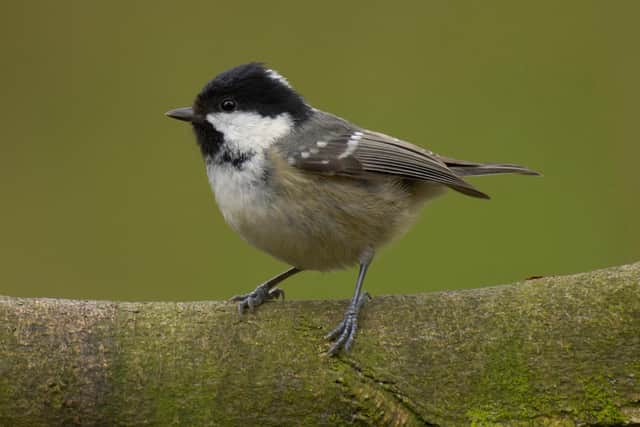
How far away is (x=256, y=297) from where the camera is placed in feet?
5.20

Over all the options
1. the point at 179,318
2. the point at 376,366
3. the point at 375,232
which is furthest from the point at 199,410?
the point at 375,232

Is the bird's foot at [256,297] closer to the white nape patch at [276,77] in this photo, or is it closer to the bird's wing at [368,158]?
the bird's wing at [368,158]

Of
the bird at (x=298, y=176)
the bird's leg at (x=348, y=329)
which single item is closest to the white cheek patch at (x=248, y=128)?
the bird at (x=298, y=176)

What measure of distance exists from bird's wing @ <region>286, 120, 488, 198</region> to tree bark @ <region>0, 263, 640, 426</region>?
0.48 meters

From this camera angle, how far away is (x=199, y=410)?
4.25ft

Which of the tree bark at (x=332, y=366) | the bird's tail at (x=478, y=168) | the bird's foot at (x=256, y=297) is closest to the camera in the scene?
the tree bark at (x=332, y=366)

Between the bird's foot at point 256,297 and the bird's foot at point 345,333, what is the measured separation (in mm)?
173

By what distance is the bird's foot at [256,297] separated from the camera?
1.47m

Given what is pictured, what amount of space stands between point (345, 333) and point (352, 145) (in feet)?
2.02

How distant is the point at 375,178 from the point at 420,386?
63 cm

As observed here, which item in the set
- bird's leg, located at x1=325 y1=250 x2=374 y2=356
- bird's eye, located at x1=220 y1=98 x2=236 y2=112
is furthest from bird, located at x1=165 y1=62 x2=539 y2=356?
bird's leg, located at x1=325 y1=250 x2=374 y2=356

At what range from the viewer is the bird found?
1703 millimetres

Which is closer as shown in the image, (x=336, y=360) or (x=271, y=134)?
(x=336, y=360)

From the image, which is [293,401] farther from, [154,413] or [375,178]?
[375,178]
